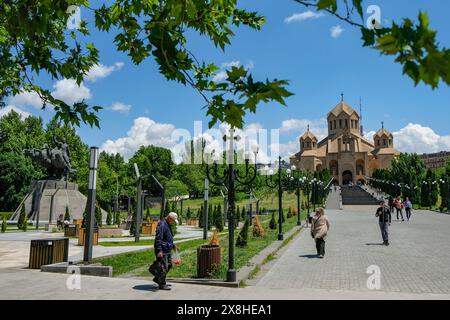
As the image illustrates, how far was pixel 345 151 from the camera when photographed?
93.7 metres

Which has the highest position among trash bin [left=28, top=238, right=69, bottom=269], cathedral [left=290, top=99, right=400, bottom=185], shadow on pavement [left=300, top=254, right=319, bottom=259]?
cathedral [left=290, top=99, right=400, bottom=185]

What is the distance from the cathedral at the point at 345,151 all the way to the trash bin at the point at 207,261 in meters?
90.2

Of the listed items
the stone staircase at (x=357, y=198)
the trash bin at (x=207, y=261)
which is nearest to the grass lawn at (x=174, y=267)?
the trash bin at (x=207, y=261)

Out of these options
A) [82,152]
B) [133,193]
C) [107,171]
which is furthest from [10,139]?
[133,193]

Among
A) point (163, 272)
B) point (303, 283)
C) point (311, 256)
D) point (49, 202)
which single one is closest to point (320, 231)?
point (311, 256)

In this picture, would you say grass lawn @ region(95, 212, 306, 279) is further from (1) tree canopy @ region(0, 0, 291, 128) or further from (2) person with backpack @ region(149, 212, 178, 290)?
(1) tree canopy @ region(0, 0, 291, 128)

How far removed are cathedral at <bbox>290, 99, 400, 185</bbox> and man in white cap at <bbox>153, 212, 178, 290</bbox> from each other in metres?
91.3

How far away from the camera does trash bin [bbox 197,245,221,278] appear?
8.34 meters

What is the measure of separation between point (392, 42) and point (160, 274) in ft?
20.2

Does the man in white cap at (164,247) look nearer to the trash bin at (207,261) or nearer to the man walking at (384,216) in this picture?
the trash bin at (207,261)

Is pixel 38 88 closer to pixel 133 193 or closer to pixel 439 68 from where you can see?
pixel 439 68

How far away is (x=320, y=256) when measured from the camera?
39.3 feet

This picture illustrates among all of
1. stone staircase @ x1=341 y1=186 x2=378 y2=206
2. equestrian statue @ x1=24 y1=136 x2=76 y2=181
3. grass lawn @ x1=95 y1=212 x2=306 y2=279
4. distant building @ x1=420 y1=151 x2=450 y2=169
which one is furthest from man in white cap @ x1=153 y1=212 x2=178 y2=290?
distant building @ x1=420 y1=151 x2=450 y2=169

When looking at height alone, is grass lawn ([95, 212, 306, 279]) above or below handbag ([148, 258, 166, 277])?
below
